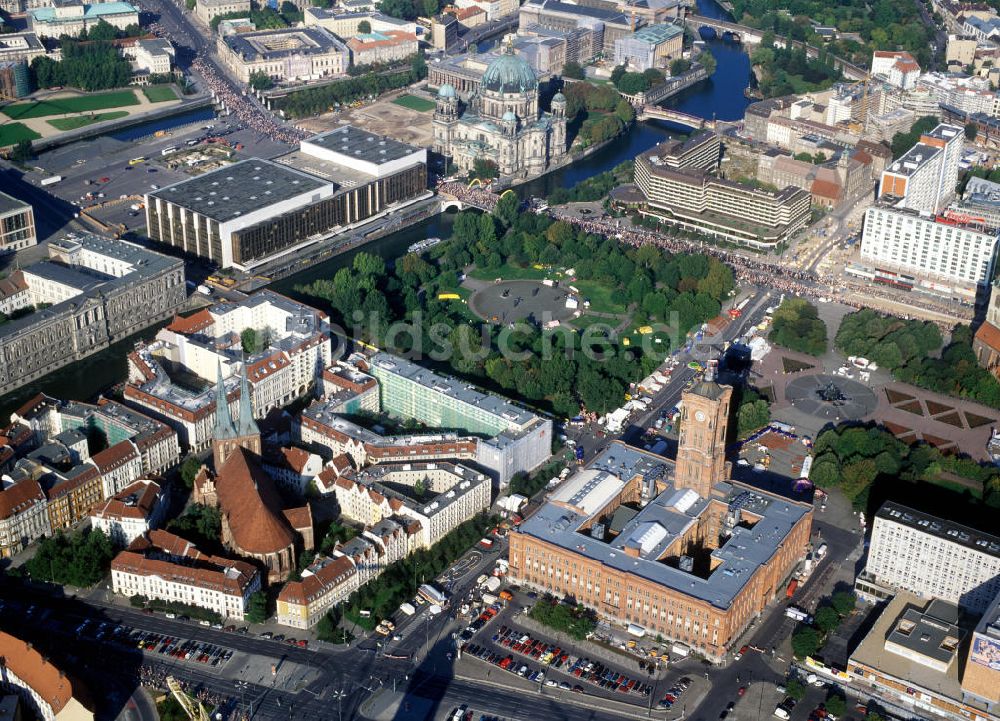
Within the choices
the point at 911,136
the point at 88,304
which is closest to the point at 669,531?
the point at 88,304

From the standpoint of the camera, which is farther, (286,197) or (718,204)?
(718,204)

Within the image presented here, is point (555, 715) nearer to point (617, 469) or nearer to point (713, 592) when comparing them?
point (713, 592)

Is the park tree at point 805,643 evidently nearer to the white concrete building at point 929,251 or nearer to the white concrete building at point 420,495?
the white concrete building at point 420,495

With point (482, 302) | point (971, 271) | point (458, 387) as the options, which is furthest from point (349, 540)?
point (971, 271)

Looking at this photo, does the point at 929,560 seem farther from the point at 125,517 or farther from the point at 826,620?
the point at 125,517

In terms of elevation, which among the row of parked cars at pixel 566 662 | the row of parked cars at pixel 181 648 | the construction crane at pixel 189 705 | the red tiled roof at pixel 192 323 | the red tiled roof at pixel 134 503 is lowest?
the row of parked cars at pixel 566 662

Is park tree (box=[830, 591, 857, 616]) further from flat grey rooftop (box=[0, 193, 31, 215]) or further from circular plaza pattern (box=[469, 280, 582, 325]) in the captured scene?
flat grey rooftop (box=[0, 193, 31, 215])

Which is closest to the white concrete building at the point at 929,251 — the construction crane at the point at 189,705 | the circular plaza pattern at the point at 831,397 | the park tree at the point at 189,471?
the circular plaza pattern at the point at 831,397
